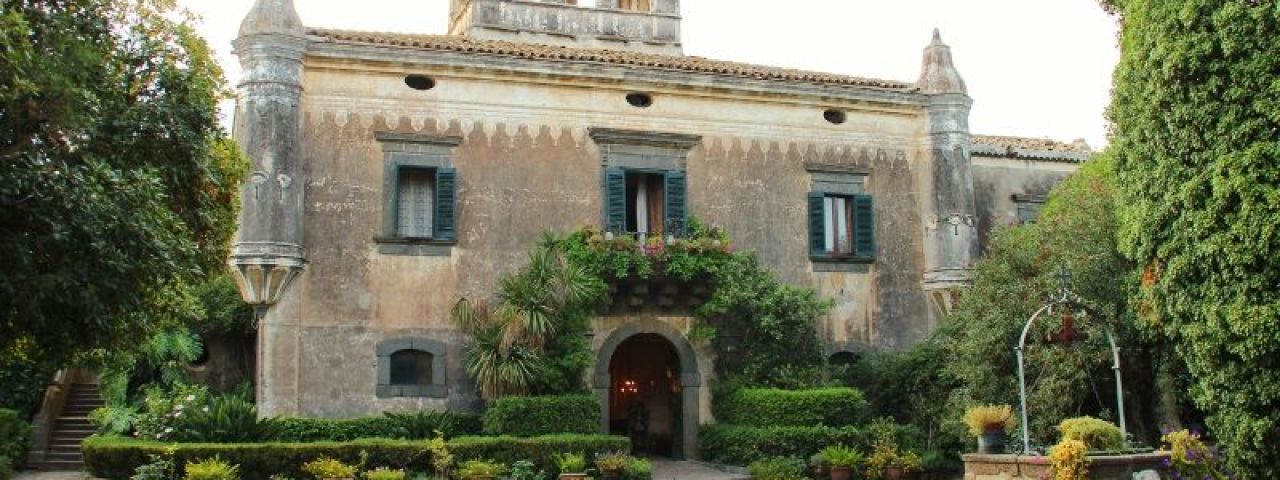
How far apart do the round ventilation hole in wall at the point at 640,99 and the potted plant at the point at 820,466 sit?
800cm

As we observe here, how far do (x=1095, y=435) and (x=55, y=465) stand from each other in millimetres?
19439

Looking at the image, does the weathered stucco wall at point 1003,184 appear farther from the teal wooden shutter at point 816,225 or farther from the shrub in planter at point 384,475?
the shrub in planter at point 384,475

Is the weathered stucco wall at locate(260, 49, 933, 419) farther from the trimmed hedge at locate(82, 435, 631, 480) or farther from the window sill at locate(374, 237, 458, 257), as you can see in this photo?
the trimmed hedge at locate(82, 435, 631, 480)

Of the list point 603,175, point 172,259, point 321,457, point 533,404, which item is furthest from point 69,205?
point 603,175

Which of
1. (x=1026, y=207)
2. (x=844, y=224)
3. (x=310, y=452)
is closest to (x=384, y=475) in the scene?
(x=310, y=452)

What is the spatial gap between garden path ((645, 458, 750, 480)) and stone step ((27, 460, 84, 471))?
447 inches

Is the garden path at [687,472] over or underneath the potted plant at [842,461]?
underneath

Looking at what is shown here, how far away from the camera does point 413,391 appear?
23609 mm

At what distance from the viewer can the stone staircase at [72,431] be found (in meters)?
25.3

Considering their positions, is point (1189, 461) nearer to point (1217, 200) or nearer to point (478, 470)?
point (1217, 200)

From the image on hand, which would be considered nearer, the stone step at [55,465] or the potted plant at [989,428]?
the potted plant at [989,428]

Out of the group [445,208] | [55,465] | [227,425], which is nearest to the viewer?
[227,425]

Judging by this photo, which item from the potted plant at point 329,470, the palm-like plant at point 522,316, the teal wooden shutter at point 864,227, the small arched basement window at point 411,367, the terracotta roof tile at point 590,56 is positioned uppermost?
the terracotta roof tile at point 590,56

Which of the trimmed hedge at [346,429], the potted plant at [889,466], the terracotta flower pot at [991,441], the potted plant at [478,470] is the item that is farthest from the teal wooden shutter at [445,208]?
the terracotta flower pot at [991,441]
